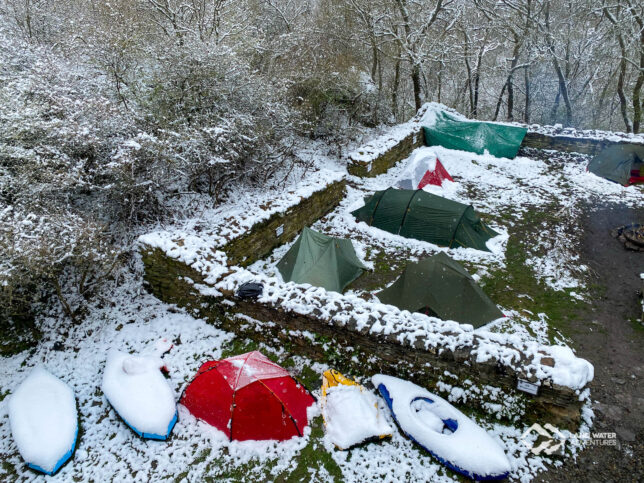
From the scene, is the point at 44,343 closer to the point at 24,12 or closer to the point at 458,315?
the point at 458,315

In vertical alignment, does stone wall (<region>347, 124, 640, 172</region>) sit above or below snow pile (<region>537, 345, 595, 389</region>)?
above

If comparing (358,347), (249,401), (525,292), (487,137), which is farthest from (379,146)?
(249,401)

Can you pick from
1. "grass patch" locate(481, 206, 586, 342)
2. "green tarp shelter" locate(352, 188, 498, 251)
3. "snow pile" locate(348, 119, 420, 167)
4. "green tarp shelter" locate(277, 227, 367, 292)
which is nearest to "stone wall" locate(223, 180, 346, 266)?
"green tarp shelter" locate(277, 227, 367, 292)

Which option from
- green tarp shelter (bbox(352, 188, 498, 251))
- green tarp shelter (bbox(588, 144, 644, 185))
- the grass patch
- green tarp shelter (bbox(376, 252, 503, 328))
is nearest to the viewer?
green tarp shelter (bbox(376, 252, 503, 328))

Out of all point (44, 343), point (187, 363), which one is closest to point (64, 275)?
point (44, 343)

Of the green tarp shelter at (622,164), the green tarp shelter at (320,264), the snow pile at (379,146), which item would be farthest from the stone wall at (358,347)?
the green tarp shelter at (622,164)

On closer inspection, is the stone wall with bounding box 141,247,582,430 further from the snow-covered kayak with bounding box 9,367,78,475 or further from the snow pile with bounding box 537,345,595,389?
the snow-covered kayak with bounding box 9,367,78,475
